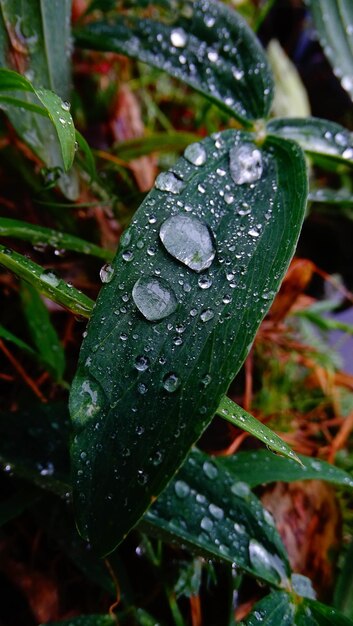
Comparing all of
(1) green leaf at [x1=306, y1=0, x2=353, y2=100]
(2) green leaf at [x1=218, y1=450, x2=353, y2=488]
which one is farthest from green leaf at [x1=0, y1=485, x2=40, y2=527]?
(1) green leaf at [x1=306, y1=0, x2=353, y2=100]

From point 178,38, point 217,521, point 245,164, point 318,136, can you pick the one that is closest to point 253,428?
point 217,521

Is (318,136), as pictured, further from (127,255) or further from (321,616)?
(321,616)

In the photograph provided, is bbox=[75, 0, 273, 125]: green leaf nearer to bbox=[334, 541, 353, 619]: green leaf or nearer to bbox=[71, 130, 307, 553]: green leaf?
bbox=[71, 130, 307, 553]: green leaf

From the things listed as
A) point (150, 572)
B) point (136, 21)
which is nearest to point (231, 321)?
point (150, 572)

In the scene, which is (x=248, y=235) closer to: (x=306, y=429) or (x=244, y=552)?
(x=244, y=552)

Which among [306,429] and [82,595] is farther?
[306,429]

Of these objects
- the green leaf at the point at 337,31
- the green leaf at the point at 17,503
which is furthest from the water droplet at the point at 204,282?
the green leaf at the point at 337,31
